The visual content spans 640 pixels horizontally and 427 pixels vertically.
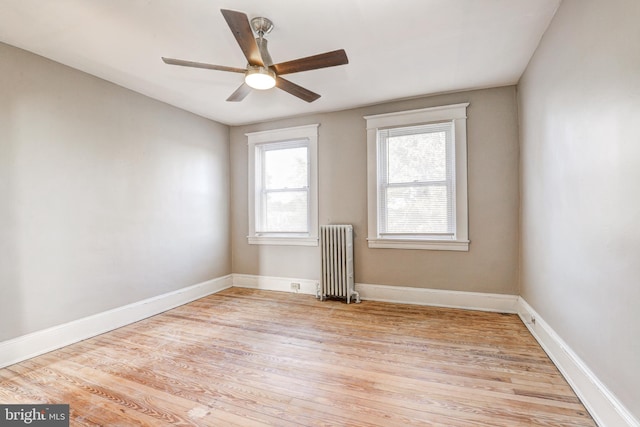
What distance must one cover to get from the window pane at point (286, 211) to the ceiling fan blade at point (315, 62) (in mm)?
2226

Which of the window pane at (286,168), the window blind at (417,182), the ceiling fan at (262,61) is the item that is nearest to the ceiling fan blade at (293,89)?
the ceiling fan at (262,61)

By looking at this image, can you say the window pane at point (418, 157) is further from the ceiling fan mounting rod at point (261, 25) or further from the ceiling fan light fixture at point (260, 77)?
the ceiling fan mounting rod at point (261, 25)

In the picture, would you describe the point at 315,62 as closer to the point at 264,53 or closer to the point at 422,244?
the point at 264,53

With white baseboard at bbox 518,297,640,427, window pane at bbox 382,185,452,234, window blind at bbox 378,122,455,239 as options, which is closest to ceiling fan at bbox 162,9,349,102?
window blind at bbox 378,122,455,239

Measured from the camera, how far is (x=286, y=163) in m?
4.42

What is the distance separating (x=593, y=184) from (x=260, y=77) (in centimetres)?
A: 226

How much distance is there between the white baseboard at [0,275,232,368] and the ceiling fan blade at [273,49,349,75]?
2.92 metres

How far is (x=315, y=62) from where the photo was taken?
6.78 ft

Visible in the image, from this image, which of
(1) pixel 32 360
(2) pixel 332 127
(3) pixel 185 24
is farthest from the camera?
(2) pixel 332 127

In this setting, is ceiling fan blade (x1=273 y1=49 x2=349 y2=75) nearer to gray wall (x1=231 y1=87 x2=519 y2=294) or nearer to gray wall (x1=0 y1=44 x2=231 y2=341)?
gray wall (x1=231 y1=87 x2=519 y2=294)

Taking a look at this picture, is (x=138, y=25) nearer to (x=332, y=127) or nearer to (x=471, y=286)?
(x=332, y=127)

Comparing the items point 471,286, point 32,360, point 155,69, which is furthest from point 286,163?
point 32,360

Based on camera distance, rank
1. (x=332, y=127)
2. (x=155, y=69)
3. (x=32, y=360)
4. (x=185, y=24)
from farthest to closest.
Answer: (x=332, y=127)
(x=155, y=69)
(x=32, y=360)
(x=185, y=24)

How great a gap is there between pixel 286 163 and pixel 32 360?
337 centimetres
